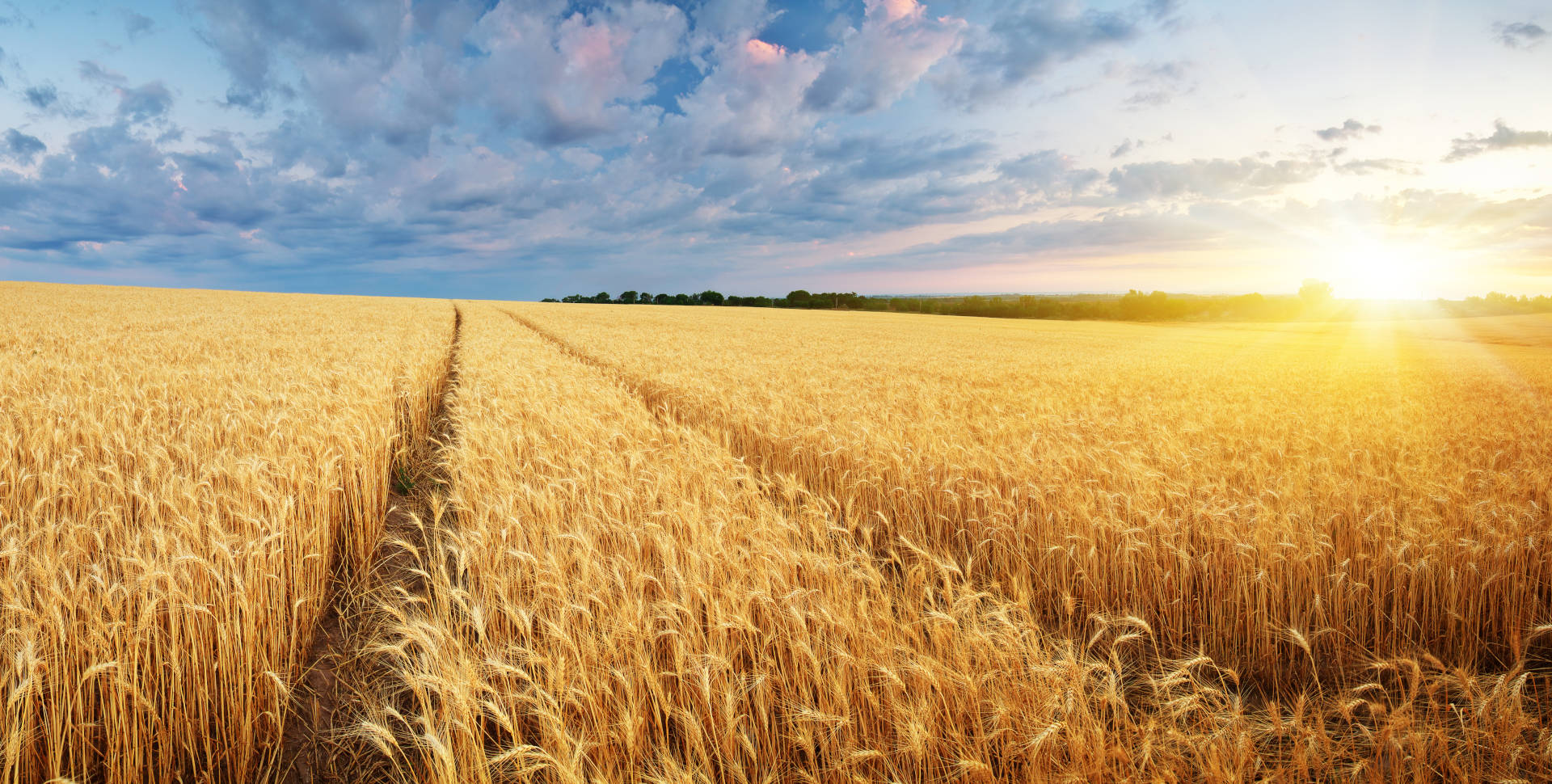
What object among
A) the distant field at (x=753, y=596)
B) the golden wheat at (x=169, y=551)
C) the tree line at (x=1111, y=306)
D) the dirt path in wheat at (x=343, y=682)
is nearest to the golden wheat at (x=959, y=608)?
the distant field at (x=753, y=596)

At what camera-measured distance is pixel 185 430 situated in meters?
5.28

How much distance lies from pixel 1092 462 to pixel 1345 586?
175 cm

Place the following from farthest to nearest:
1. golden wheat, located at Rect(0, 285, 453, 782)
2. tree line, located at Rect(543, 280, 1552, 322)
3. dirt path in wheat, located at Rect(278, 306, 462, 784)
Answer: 1. tree line, located at Rect(543, 280, 1552, 322)
2. dirt path in wheat, located at Rect(278, 306, 462, 784)
3. golden wheat, located at Rect(0, 285, 453, 782)

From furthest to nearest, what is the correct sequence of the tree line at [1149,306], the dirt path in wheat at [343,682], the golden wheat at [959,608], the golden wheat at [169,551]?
the tree line at [1149,306] < the dirt path in wheat at [343,682] < the golden wheat at [169,551] < the golden wheat at [959,608]

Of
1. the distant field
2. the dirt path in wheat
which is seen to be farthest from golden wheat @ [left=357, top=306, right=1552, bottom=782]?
the dirt path in wheat

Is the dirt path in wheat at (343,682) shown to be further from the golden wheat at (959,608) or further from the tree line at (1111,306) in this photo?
the tree line at (1111,306)

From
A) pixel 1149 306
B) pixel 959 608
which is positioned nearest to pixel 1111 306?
Answer: pixel 1149 306

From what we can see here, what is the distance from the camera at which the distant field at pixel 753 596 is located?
2008 mm

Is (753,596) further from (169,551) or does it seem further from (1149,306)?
(1149,306)

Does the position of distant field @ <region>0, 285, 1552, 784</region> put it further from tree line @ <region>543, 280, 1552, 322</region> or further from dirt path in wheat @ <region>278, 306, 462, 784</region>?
tree line @ <region>543, 280, 1552, 322</region>

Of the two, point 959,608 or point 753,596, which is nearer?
point 753,596

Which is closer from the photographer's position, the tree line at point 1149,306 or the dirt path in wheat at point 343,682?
the dirt path in wheat at point 343,682

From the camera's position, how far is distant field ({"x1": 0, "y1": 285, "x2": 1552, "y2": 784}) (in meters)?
2.01

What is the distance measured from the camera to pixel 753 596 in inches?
98.3
